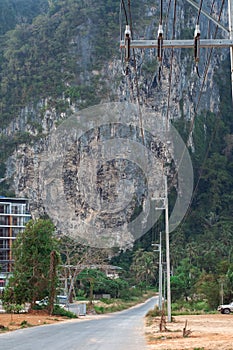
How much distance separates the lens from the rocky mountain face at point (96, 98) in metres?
114

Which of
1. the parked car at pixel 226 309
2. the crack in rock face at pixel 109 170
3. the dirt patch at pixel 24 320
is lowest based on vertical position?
the parked car at pixel 226 309

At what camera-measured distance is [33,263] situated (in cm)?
3788

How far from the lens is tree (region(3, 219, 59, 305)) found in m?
37.0

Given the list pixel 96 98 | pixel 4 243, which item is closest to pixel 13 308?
pixel 4 243

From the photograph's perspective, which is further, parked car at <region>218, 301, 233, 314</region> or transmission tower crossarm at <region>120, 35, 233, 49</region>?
parked car at <region>218, 301, 233, 314</region>

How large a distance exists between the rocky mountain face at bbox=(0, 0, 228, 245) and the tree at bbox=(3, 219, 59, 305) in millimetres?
65378

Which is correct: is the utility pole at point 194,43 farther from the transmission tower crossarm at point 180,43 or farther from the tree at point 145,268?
the tree at point 145,268

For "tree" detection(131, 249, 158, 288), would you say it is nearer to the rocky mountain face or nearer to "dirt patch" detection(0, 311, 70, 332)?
the rocky mountain face

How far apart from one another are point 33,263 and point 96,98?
94380 millimetres

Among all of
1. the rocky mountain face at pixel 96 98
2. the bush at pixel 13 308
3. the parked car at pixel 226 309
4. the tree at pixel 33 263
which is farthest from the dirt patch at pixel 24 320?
the rocky mountain face at pixel 96 98

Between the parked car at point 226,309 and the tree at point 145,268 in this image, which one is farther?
the tree at point 145,268

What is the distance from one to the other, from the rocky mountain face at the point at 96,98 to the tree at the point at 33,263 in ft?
214

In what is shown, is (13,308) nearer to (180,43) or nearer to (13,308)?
(13,308)

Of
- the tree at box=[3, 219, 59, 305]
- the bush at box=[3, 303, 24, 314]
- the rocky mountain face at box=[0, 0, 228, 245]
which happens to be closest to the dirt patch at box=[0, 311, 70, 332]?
the bush at box=[3, 303, 24, 314]
